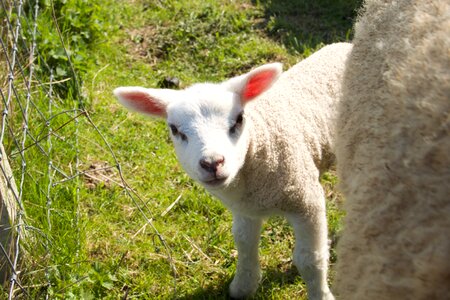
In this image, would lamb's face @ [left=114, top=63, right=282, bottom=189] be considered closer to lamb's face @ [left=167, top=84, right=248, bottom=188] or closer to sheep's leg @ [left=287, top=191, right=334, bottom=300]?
lamb's face @ [left=167, top=84, right=248, bottom=188]

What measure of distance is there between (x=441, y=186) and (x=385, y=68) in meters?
0.68

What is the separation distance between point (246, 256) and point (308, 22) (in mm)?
3249

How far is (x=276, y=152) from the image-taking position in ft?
9.86

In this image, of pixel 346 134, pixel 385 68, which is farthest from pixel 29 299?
pixel 385 68

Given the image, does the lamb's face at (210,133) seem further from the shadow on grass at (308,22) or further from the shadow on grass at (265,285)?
the shadow on grass at (308,22)

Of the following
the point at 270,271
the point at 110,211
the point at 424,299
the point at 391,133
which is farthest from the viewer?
the point at 110,211

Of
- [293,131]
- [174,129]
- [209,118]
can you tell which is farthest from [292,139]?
[174,129]

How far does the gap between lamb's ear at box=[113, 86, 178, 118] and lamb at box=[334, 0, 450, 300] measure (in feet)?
4.06

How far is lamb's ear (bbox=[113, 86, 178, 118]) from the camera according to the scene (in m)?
3.04

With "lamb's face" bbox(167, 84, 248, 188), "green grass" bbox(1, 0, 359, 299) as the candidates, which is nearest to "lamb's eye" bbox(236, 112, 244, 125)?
"lamb's face" bbox(167, 84, 248, 188)

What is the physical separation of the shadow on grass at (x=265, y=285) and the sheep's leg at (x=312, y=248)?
0.31 meters

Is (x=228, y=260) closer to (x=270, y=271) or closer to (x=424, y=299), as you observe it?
(x=270, y=271)

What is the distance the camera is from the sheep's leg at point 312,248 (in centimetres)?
299

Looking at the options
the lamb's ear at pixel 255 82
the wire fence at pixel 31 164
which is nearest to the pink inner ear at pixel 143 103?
the wire fence at pixel 31 164
